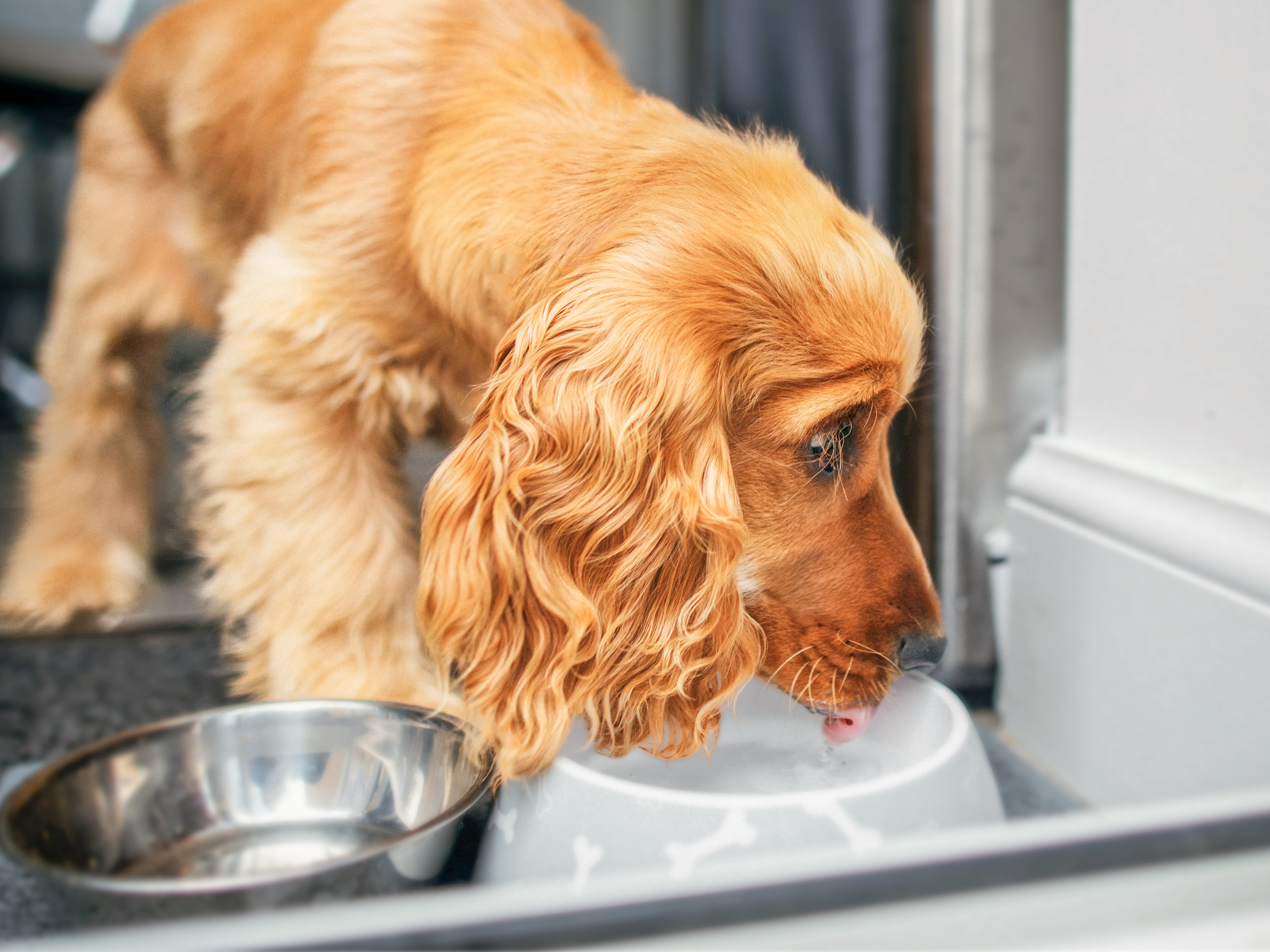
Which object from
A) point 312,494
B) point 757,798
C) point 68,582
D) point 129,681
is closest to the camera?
point 757,798

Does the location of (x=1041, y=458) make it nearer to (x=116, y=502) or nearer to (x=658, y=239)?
(x=658, y=239)

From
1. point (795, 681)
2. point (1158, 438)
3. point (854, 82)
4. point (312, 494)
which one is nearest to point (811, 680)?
point (795, 681)

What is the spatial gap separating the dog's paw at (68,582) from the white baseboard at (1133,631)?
1.26m

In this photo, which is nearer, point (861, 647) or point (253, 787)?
point (861, 647)

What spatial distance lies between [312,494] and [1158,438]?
870 millimetres

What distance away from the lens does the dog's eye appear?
818mm

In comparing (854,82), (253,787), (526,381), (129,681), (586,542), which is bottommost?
(129,681)

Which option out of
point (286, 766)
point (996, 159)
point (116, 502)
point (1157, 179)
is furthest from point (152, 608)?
point (1157, 179)

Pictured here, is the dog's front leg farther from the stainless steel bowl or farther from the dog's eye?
the dog's eye

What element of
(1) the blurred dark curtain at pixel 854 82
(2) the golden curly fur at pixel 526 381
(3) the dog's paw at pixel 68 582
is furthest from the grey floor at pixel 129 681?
(1) the blurred dark curtain at pixel 854 82

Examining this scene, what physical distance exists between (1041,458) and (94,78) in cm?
132

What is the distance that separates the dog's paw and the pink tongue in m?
1.10

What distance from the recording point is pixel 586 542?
786 millimetres

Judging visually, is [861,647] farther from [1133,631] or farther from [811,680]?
[1133,631]
